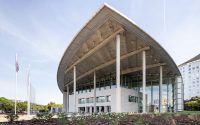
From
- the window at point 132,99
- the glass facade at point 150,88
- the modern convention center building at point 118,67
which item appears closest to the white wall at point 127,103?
the modern convention center building at point 118,67

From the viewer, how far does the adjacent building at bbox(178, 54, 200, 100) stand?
136500 millimetres

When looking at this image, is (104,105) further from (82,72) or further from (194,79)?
(194,79)

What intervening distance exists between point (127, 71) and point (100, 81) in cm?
768

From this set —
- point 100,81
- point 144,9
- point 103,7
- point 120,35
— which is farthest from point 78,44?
point 100,81

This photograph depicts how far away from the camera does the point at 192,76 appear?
14012 centimetres

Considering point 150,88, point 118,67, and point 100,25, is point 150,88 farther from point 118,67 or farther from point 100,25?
point 100,25

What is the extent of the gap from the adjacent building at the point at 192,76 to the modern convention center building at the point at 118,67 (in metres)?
86.2

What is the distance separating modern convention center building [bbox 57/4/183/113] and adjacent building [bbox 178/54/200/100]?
86.2 m

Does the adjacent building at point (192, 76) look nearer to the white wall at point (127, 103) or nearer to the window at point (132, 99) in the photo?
the window at point (132, 99)

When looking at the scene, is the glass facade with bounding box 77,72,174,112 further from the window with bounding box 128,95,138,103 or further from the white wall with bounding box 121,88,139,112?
the white wall with bounding box 121,88,139,112

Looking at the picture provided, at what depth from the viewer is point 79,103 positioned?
185ft

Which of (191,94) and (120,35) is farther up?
(120,35)

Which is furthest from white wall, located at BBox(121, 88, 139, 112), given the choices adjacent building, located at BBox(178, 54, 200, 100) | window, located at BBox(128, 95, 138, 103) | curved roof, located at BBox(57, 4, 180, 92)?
adjacent building, located at BBox(178, 54, 200, 100)

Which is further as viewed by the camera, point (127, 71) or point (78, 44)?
point (127, 71)
